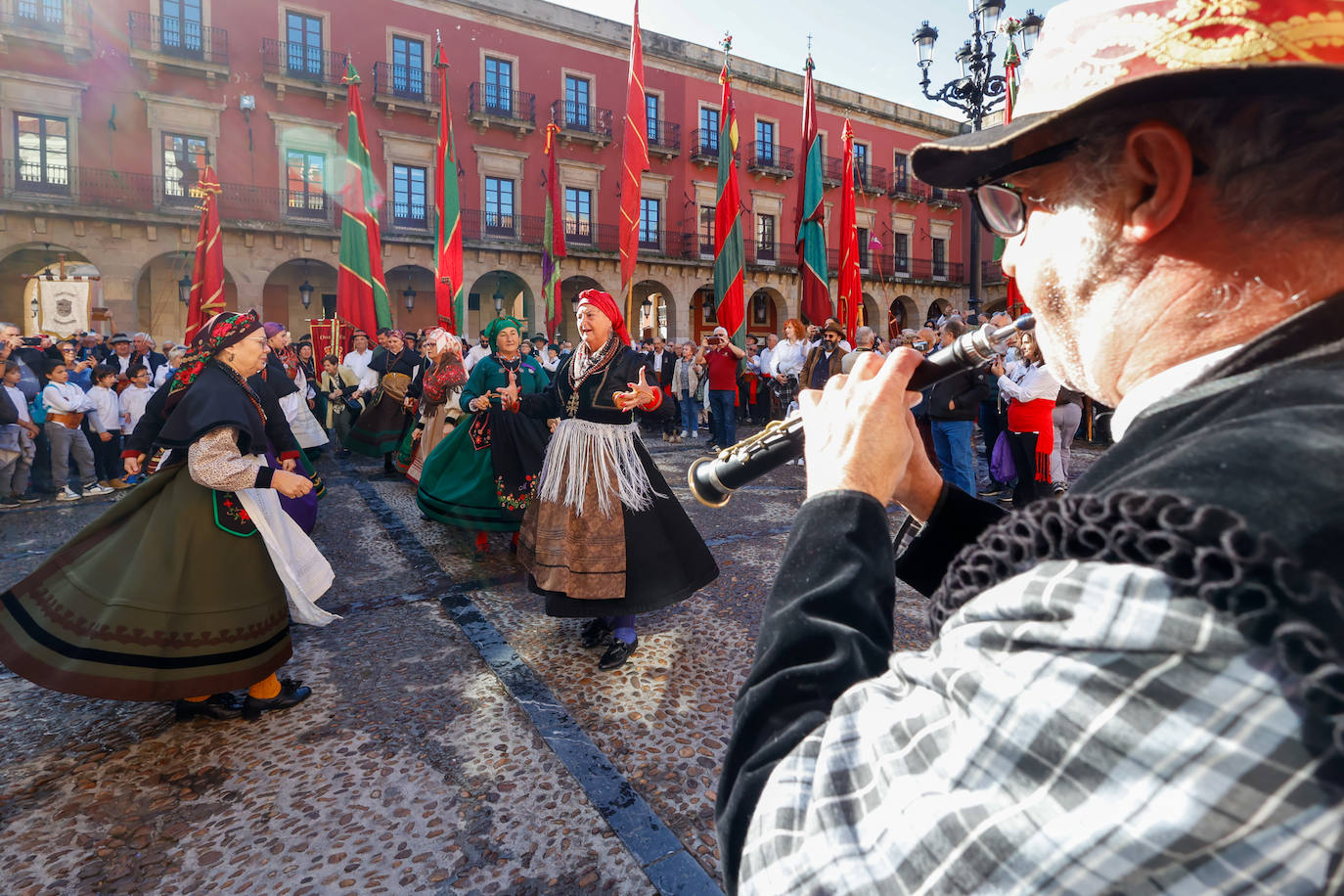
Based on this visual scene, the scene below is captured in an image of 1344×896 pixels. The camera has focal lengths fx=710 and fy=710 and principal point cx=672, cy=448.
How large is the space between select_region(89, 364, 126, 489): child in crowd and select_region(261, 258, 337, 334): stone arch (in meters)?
12.1

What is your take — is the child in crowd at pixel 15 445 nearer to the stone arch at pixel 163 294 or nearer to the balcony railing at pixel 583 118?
the stone arch at pixel 163 294

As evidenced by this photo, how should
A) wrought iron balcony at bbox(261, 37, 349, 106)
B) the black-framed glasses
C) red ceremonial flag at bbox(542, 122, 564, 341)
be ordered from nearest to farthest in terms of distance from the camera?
the black-framed glasses < red ceremonial flag at bbox(542, 122, 564, 341) < wrought iron balcony at bbox(261, 37, 349, 106)

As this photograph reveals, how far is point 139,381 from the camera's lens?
8859 mm

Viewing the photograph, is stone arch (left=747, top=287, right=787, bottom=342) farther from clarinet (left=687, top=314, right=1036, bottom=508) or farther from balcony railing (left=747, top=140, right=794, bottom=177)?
clarinet (left=687, top=314, right=1036, bottom=508)

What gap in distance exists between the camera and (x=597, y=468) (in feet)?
12.4

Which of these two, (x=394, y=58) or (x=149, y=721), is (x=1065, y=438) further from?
(x=394, y=58)

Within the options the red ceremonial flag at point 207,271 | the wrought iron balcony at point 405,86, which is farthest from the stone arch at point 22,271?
the red ceremonial flag at point 207,271

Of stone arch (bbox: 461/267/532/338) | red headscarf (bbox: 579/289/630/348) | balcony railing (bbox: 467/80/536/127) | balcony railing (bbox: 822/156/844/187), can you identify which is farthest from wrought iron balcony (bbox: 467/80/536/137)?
red headscarf (bbox: 579/289/630/348)

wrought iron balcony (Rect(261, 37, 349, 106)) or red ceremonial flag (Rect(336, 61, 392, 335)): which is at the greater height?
wrought iron balcony (Rect(261, 37, 349, 106))

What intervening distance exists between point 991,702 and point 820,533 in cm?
31

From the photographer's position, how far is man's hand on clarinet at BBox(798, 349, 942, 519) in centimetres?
Answer: 90

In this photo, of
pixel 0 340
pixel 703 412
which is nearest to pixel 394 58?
pixel 703 412

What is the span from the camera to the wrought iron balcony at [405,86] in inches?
790

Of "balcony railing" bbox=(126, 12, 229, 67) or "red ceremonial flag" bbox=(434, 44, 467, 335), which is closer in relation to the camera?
"red ceremonial flag" bbox=(434, 44, 467, 335)
